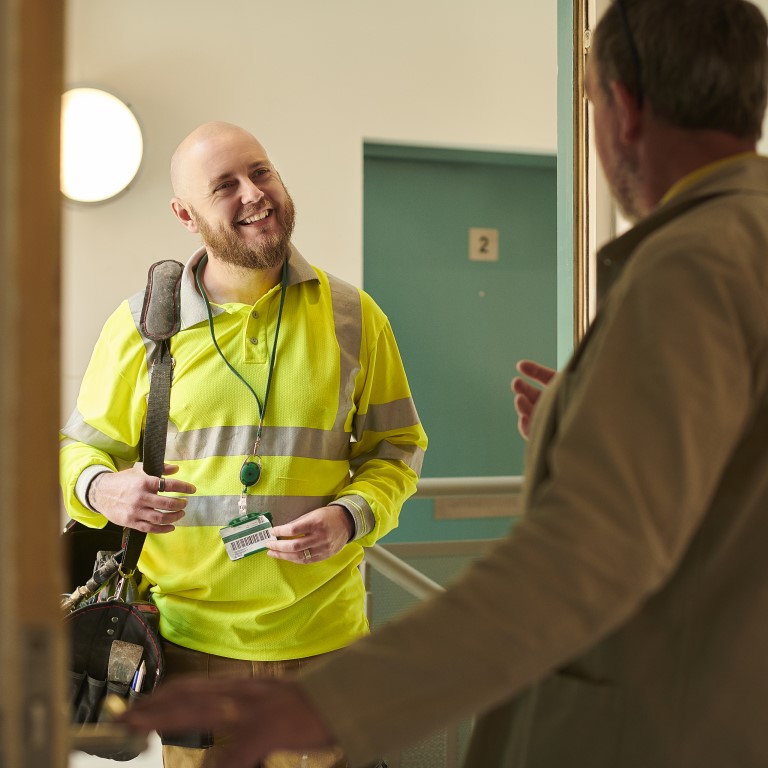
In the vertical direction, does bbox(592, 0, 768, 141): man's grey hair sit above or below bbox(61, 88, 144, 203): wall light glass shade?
below

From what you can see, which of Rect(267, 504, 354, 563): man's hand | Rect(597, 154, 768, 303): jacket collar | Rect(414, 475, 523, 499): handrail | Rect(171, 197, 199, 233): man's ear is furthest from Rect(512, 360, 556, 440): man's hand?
Rect(414, 475, 523, 499): handrail

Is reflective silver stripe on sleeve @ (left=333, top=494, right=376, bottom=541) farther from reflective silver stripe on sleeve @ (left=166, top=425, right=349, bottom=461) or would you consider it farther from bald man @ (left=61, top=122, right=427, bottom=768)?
reflective silver stripe on sleeve @ (left=166, top=425, right=349, bottom=461)

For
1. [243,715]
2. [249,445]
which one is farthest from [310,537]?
[243,715]

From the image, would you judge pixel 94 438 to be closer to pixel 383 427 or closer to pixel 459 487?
pixel 383 427

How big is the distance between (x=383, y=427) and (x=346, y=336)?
0.20 meters

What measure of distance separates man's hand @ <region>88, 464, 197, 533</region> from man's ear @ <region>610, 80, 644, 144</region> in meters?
1.06

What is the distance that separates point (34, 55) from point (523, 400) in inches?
30.8

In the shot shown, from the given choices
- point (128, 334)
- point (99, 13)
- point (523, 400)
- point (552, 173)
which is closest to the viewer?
point (523, 400)

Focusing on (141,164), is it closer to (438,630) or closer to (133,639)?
(133,639)

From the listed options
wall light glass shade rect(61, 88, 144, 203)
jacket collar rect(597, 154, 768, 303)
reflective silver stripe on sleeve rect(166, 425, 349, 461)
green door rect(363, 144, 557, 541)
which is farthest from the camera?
green door rect(363, 144, 557, 541)

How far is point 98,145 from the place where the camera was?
3055 mm

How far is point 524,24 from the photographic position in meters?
3.58

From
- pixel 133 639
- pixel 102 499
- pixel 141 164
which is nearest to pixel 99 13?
pixel 141 164

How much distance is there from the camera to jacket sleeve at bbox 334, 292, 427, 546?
1.84 metres
